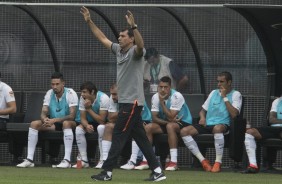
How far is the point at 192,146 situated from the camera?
16.4m

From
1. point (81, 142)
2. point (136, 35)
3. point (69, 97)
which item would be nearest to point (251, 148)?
point (81, 142)

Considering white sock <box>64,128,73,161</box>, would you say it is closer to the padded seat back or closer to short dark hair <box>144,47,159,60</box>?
the padded seat back

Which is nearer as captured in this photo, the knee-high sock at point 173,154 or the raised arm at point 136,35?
the raised arm at point 136,35

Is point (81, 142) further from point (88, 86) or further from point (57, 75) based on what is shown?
point (57, 75)

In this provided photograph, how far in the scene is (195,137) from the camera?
16.4 metres

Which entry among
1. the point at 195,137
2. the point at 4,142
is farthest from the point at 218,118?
the point at 4,142

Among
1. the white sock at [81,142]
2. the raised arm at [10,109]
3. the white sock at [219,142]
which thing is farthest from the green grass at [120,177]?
the raised arm at [10,109]

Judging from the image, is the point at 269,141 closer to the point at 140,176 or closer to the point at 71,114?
the point at 140,176

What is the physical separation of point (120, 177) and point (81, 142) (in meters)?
2.81

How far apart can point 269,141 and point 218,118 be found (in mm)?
1031

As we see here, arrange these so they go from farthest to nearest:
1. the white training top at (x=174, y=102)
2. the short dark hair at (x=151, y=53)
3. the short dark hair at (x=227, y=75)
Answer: the short dark hair at (x=151, y=53) → the white training top at (x=174, y=102) → the short dark hair at (x=227, y=75)

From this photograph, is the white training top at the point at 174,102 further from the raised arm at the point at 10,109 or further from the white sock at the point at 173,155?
the raised arm at the point at 10,109

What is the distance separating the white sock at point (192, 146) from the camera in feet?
53.5

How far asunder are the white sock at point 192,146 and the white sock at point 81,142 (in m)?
1.69
